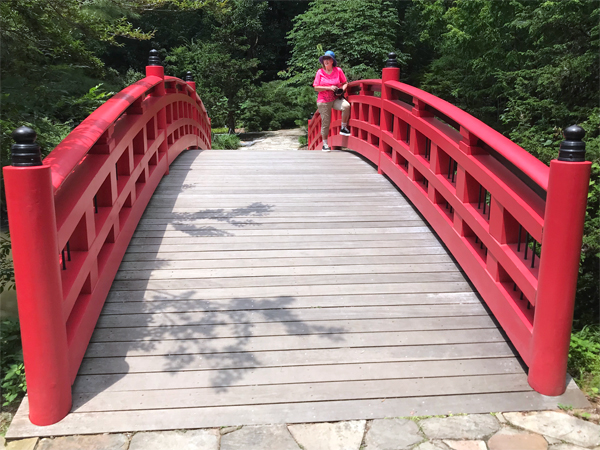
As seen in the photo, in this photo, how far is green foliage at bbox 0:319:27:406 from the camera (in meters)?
3.52

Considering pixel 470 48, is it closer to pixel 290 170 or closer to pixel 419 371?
pixel 290 170

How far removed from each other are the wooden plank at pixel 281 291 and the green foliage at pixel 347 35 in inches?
616

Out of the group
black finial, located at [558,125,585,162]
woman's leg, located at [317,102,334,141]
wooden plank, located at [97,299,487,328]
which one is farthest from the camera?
woman's leg, located at [317,102,334,141]

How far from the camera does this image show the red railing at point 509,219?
3.03 metres

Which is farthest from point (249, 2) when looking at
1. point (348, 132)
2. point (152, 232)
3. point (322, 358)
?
point (322, 358)

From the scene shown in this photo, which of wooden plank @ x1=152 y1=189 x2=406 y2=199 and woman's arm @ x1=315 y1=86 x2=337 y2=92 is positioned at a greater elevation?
woman's arm @ x1=315 y1=86 x2=337 y2=92

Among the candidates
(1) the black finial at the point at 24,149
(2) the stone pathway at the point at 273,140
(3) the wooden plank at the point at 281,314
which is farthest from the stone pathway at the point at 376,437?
(2) the stone pathway at the point at 273,140

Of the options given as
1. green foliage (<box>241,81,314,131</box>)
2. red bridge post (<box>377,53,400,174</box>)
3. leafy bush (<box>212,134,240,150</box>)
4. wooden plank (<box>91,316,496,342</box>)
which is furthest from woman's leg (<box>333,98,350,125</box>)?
green foliage (<box>241,81,314,131</box>)

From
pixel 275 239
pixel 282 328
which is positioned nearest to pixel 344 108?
pixel 275 239

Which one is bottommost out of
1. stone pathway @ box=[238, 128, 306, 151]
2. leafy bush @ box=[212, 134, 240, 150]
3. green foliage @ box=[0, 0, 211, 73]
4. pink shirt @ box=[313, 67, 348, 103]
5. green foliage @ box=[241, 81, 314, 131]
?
stone pathway @ box=[238, 128, 306, 151]

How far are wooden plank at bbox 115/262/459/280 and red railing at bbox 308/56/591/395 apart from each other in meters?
0.32

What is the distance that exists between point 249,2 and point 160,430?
81.4ft

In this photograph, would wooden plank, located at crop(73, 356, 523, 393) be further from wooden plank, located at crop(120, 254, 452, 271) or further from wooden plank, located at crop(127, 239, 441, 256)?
wooden plank, located at crop(127, 239, 441, 256)

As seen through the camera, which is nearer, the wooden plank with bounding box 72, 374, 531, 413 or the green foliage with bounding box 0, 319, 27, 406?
the wooden plank with bounding box 72, 374, 531, 413
